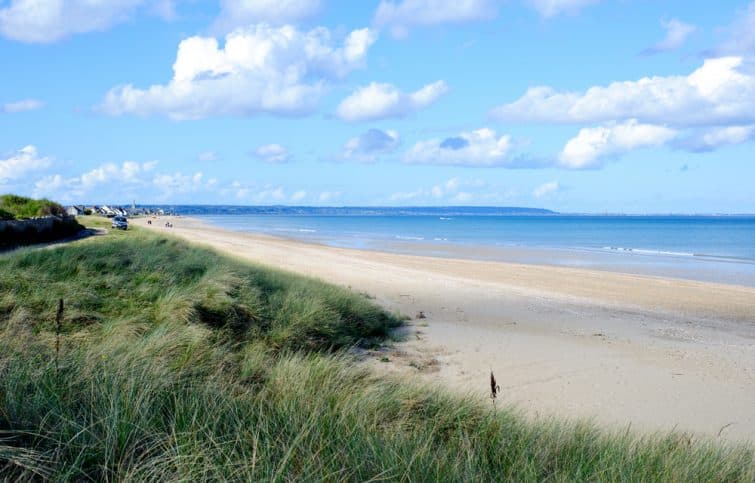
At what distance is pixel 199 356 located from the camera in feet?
22.0

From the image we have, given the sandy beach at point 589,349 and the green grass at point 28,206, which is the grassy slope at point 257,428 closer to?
the sandy beach at point 589,349

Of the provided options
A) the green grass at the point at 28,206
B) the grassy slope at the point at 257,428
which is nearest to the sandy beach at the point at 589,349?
the grassy slope at the point at 257,428

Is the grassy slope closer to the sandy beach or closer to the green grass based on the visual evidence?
the sandy beach

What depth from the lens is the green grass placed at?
32.1m

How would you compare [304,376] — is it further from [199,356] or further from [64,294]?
[64,294]

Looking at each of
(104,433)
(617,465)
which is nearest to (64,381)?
(104,433)

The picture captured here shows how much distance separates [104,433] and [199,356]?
110 inches

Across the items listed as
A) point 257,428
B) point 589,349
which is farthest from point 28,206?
point 257,428

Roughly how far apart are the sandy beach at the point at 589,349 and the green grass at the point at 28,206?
18305 millimetres

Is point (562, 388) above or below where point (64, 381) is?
below

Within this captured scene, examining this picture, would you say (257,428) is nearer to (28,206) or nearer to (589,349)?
(589,349)

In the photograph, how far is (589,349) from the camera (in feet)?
37.6

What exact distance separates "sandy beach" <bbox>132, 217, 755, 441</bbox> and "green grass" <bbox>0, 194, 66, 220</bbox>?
18305mm

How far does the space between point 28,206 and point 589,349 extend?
30436 millimetres
